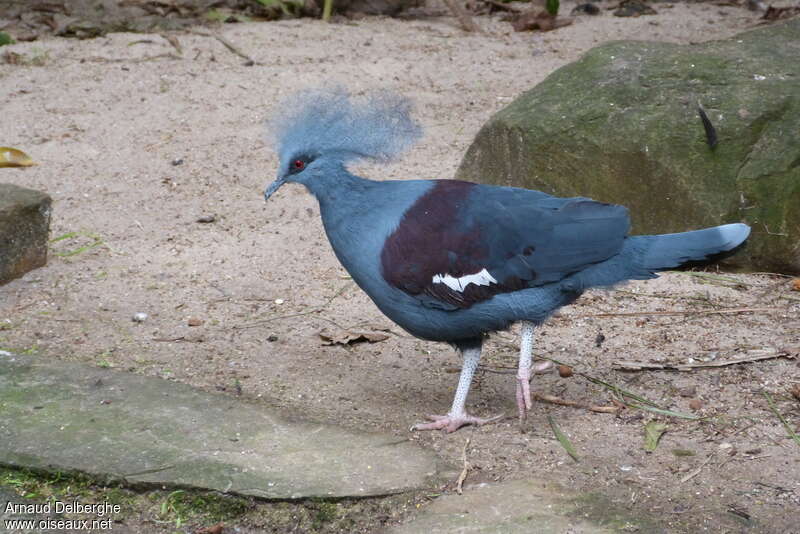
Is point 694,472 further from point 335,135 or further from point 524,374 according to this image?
point 335,135

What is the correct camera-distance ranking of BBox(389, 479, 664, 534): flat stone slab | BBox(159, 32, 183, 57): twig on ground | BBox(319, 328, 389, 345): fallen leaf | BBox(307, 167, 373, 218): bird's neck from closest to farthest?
BBox(389, 479, 664, 534): flat stone slab → BBox(307, 167, 373, 218): bird's neck → BBox(319, 328, 389, 345): fallen leaf → BBox(159, 32, 183, 57): twig on ground

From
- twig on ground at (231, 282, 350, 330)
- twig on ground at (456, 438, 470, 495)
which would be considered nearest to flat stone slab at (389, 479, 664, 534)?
twig on ground at (456, 438, 470, 495)

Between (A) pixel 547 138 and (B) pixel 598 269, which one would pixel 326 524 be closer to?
(B) pixel 598 269

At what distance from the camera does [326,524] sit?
2.93 metres

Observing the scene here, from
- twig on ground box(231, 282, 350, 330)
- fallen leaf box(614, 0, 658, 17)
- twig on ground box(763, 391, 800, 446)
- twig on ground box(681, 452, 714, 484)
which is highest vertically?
fallen leaf box(614, 0, 658, 17)

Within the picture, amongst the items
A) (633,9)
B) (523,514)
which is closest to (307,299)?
(523,514)

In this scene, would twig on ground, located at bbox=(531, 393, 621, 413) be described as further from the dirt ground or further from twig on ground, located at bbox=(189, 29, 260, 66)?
twig on ground, located at bbox=(189, 29, 260, 66)

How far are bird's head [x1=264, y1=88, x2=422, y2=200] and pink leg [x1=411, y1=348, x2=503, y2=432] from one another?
0.73 m

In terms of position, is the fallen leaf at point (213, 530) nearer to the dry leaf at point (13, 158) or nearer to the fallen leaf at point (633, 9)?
the dry leaf at point (13, 158)

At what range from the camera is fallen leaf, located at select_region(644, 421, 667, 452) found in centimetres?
328

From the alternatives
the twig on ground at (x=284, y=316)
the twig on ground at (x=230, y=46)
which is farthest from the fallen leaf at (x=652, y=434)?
the twig on ground at (x=230, y=46)

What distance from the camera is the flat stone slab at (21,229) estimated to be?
4449 mm

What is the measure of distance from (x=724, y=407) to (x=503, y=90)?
11.8 feet

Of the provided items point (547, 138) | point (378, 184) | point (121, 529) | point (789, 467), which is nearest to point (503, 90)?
point (547, 138)
